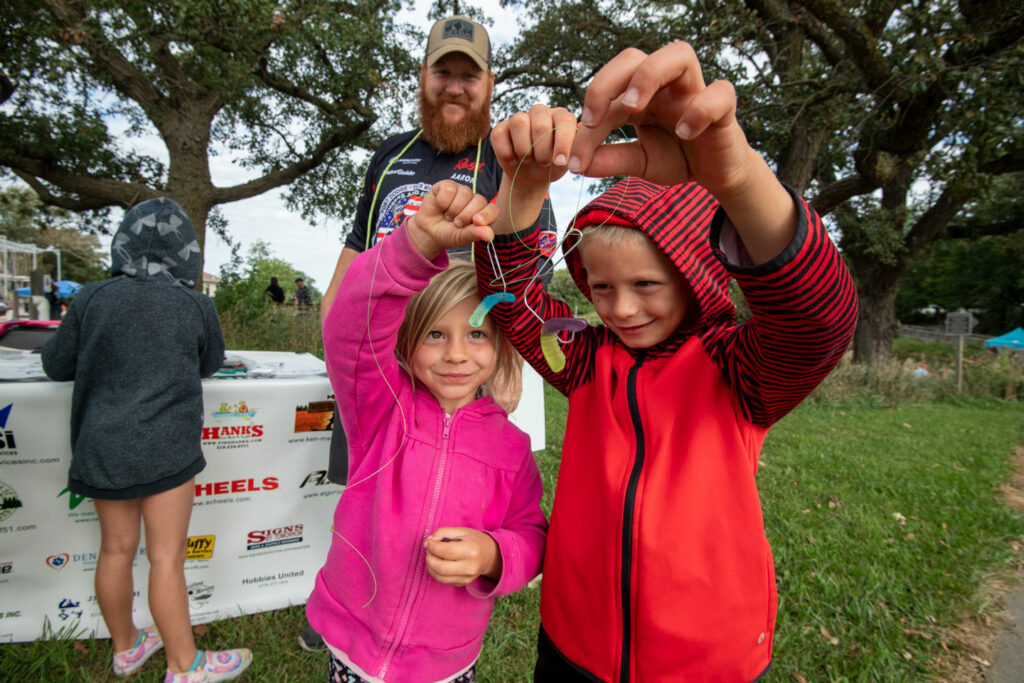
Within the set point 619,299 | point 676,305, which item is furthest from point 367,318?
point 676,305

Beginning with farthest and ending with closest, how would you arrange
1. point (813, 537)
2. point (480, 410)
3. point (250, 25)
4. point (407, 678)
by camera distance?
1. point (250, 25)
2. point (813, 537)
3. point (480, 410)
4. point (407, 678)

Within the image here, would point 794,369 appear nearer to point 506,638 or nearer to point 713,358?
point 713,358

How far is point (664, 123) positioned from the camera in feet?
2.68

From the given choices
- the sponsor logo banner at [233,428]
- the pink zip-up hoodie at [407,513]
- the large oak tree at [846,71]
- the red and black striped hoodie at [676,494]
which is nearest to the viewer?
the red and black striped hoodie at [676,494]

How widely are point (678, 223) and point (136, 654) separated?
2.68 meters

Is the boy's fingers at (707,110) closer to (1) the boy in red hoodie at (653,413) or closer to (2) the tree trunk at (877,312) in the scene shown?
(1) the boy in red hoodie at (653,413)

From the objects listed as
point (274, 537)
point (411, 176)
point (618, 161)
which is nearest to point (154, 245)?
point (411, 176)

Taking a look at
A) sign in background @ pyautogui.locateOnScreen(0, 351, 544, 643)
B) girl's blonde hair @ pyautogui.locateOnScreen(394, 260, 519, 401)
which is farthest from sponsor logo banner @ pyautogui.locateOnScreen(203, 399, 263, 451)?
girl's blonde hair @ pyautogui.locateOnScreen(394, 260, 519, 401)

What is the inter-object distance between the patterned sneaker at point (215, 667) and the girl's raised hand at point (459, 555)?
1570 millimetres

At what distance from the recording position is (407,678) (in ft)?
4.24

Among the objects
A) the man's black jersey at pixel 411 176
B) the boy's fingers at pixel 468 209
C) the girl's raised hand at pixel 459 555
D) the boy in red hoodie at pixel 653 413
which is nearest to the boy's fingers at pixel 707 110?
the boy in red hoodie at pixel 653 413

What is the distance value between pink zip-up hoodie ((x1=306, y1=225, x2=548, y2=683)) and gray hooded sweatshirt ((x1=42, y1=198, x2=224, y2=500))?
989mm

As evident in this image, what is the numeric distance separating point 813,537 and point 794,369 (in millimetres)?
3289

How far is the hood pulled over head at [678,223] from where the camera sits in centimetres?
107
